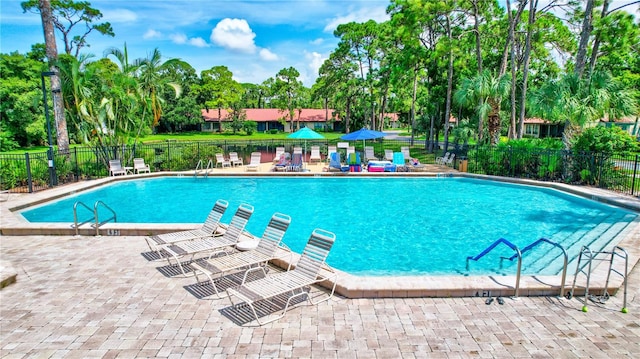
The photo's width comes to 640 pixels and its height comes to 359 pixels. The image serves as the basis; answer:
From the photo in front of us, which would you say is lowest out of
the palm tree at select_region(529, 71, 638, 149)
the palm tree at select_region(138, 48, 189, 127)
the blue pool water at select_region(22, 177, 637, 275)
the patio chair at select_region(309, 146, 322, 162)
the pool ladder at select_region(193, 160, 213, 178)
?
the blue pool water at select_region(22, 177, 637, 275)

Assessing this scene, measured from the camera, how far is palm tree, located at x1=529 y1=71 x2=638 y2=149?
14680 millimetres

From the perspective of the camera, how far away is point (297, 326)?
4.91m

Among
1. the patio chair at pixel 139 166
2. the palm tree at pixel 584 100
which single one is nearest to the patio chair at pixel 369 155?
the palm tree at pixel 584 100

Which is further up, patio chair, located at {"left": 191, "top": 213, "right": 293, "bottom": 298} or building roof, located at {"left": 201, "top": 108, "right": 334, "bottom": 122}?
building roof, located at {"left": 201, "top": 108, "right": 334, "bottom": 122}

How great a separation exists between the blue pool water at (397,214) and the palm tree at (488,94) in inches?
155

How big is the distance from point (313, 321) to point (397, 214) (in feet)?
25.6

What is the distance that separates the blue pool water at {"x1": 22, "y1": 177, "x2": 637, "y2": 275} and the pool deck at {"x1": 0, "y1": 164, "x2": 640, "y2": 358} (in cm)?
213

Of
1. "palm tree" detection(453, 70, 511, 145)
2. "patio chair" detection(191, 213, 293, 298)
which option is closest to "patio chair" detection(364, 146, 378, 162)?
"palm tree" detection(453, 70, 511, 145)

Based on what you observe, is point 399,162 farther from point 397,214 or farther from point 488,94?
point 397,214

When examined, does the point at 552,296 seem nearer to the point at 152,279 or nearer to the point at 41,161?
the point at 152,279

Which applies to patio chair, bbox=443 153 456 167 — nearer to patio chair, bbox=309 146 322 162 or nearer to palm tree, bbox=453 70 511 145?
palm tree, bbox=453 70 511 145

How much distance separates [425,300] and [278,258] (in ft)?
8.56

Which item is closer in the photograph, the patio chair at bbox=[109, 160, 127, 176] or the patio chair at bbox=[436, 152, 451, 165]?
the patio chair at bbox=[109, 160, 127, 176]

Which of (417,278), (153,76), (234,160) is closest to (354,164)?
(234,160)
